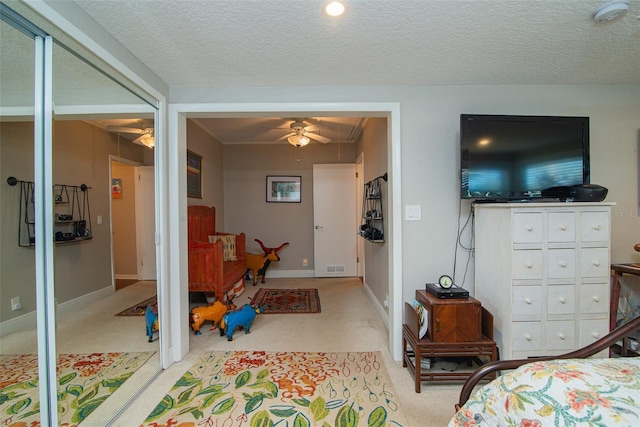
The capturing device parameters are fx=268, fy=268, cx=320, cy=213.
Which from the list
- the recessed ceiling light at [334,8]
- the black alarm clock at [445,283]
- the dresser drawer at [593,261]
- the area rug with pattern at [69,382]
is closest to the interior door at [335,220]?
the black alarm clock at [445,283]

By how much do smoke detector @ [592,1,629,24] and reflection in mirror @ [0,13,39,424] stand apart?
8.83 feet

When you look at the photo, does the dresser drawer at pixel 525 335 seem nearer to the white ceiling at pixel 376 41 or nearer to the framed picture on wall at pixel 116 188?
the white ceiling at pixel 376 41

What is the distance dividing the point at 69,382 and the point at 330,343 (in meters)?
1.80

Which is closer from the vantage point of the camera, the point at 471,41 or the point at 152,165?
the point at 471,41

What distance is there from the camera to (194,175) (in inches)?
148

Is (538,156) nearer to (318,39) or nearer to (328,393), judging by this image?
(318,39)

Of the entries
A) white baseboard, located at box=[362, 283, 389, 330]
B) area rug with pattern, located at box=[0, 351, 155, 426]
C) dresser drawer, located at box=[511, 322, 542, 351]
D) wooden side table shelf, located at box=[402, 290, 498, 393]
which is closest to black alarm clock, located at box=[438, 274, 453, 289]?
wooden side table shelf, located at box=[402, 290, 498, 393]

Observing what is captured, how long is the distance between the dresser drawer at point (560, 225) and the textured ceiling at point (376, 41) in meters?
1.04

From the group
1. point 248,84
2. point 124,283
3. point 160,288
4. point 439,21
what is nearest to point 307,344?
point 160,288

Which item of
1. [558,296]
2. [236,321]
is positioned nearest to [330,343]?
[236,321]

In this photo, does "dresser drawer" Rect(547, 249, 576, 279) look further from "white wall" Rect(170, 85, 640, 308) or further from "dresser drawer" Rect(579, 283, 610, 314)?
"white wall" Rect(170, 85, 640, 308)

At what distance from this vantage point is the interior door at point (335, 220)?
4.86 m

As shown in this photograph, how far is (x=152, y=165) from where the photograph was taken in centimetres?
205

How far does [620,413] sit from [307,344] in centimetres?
210
